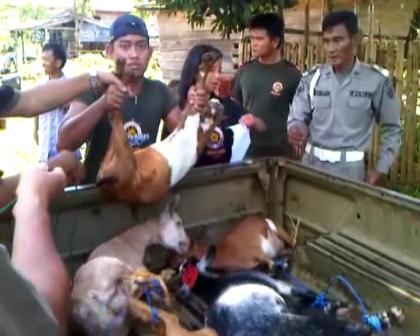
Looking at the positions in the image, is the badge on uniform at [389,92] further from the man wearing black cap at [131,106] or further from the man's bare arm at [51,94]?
the man's bare arm at [51,94]

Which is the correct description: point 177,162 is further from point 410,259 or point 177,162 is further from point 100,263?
point 410,259

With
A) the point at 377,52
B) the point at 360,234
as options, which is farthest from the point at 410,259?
the point at 377,52

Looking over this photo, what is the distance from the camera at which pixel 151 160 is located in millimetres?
2318

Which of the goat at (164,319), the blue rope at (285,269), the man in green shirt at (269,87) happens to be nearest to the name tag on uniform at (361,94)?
the man in green shirt at (269,87)

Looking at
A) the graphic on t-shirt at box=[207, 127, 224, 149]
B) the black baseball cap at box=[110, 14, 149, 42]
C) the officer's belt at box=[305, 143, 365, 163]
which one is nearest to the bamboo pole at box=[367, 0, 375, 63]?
the officer's belt at box=[305, 143, 365, 163]

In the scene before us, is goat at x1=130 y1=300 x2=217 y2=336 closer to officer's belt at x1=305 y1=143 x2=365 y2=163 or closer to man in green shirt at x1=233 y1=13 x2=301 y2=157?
officer's belt at x1=305 y1=143 x2=365 y2=163

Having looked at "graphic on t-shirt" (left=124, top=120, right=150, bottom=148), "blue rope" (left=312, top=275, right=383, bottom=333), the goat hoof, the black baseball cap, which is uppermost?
the black baseball cap

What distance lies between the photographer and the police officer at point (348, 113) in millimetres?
3543

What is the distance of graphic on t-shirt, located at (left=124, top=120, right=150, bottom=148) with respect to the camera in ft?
9.62

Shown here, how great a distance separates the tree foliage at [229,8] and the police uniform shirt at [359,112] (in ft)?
6.83

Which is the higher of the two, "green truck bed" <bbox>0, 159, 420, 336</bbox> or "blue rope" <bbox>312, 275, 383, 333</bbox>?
"green truck bed" <bbox>0, 159, 420, 336</bbox>

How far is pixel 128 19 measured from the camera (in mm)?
2969

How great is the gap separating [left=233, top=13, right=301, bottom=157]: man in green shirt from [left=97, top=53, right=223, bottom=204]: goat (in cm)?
157

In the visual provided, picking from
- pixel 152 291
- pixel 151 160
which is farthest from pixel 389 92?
pixel 152 291
